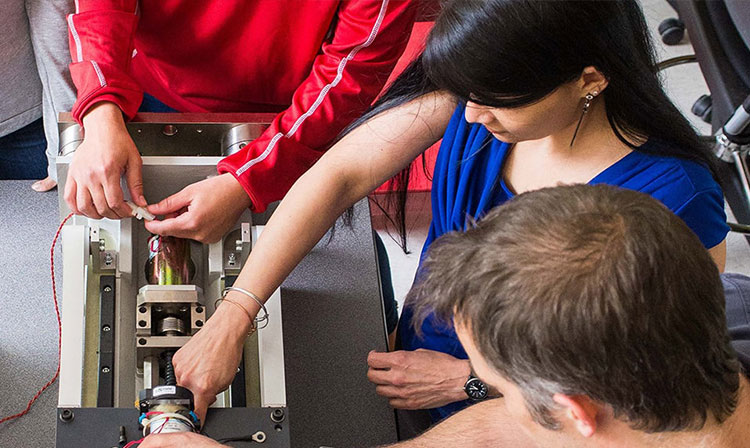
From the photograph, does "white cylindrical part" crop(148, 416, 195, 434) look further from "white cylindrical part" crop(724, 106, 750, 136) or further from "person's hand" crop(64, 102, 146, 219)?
"white cylindrical part" crop(724, 106, 750, 136)

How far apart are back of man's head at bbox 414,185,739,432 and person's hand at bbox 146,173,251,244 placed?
0.56 metres

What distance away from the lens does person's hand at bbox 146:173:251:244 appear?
128 centimetres

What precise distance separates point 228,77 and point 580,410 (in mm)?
1025

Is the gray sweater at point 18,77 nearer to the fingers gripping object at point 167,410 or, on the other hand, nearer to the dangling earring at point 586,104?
the fingers gripping object at point 167,410

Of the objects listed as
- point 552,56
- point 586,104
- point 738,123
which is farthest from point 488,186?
point 738,123

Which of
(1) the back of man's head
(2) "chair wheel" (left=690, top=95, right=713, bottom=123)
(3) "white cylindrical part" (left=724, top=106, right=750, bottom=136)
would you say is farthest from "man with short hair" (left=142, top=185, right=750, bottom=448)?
(2) "chair wheel" (left=690, top=95, right=713, bottom=123)

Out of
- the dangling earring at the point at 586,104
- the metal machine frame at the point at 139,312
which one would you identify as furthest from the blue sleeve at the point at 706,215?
the metal machine frame at the point at 139,312

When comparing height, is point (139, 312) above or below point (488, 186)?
below

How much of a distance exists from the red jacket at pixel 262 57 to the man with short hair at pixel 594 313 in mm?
622

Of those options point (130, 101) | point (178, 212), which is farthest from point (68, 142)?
point (178, 212)

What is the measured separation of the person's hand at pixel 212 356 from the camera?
1.14m

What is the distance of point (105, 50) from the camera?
1.42m

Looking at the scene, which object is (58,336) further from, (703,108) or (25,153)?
(703,108)

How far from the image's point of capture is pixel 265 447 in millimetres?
1079
